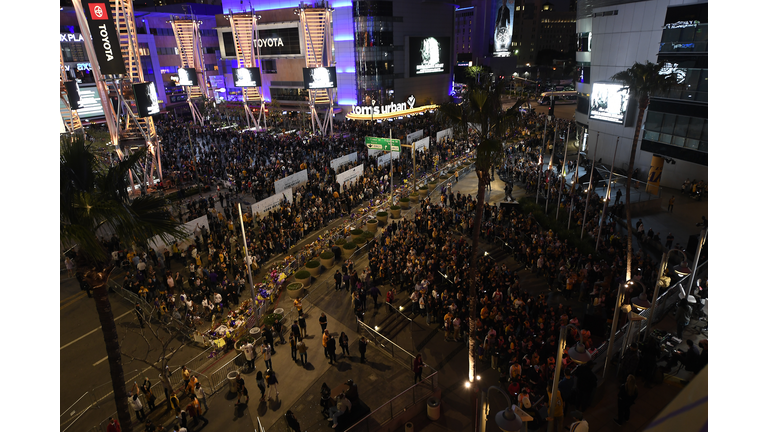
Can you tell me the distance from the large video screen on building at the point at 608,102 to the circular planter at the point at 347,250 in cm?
2605

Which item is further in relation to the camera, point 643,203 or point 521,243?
point 643,203

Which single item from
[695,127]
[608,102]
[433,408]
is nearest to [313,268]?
[433,408]

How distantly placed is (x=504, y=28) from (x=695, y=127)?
249ft

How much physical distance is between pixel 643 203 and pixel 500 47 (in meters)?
80.5

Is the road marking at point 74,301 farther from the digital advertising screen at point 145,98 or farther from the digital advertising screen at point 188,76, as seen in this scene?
the digital advertising screen at point 188,76

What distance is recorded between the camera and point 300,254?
20.1 metres

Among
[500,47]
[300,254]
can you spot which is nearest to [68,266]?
[300,254]

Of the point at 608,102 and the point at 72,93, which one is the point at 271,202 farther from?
the point at 608,102

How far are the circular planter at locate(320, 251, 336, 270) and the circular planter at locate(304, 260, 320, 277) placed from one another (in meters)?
0.52

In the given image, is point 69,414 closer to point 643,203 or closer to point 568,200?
point 568,200

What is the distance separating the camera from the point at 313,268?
753 inches

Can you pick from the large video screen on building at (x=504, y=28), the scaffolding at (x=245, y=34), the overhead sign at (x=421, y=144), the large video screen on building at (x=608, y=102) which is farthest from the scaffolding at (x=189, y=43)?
the large video screen on building at (x=504, y=28)

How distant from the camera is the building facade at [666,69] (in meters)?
27.3

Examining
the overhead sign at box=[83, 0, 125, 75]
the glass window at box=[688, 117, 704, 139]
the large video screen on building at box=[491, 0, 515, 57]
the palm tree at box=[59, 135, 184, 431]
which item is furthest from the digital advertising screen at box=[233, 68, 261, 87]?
the large video screen on building at box=[491, 0, 515, 57]
